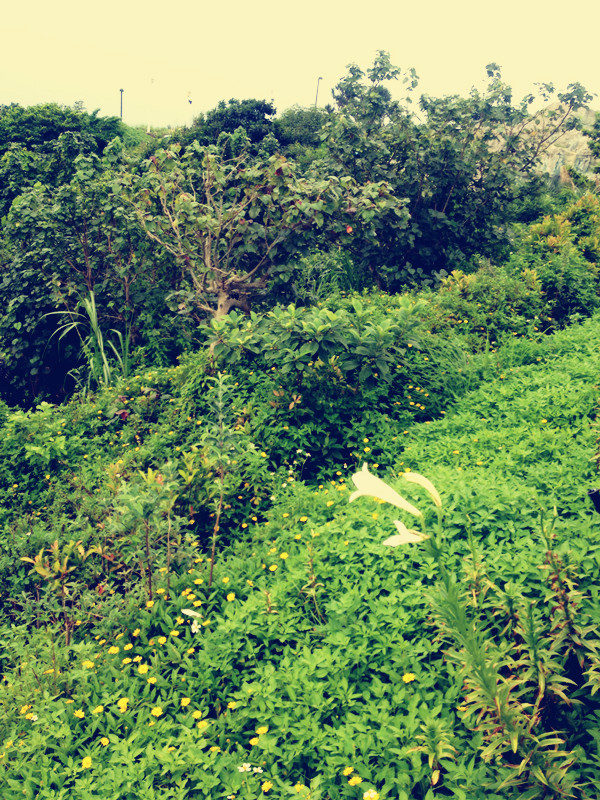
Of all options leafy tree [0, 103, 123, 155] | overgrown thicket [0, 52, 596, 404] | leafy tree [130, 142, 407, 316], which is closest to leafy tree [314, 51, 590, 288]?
overgrown thicket [0, 52, 596, 404]

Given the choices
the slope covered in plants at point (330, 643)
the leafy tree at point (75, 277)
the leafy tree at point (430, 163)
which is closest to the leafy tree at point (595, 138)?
the leafy tree at point (430, 163)

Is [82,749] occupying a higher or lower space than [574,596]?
lower

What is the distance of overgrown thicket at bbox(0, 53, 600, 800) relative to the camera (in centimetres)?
190

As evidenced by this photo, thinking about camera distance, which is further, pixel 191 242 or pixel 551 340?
pixel 191 242

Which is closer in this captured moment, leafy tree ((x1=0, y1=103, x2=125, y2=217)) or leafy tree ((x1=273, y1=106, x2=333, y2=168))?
leafy tree ((x1=0, y1=103, x2=125, y2=217))

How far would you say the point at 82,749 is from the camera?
214 cm

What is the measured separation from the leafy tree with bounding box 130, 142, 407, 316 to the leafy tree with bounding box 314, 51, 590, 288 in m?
1.53

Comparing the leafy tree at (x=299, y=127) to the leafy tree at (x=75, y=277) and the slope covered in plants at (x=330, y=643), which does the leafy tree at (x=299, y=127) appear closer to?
the leafy tree at (x=75, y=277)

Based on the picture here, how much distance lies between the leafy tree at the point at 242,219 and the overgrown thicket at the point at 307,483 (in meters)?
0.04

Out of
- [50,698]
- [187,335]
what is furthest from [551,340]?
[50,698]

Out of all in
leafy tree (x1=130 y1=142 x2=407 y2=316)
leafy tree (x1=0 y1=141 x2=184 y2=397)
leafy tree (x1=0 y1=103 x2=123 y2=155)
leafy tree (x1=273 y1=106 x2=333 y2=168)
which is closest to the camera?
leafy tree (x1=130 y1=142 x2=407 y2=316)

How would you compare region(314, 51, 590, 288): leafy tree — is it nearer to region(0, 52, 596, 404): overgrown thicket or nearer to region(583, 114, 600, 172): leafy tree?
region(0, 52, 596, 404): overgrown thicket

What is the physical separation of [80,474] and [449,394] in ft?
9.69

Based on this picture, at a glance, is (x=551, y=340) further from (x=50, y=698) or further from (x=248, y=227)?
(x=50, y=698)
